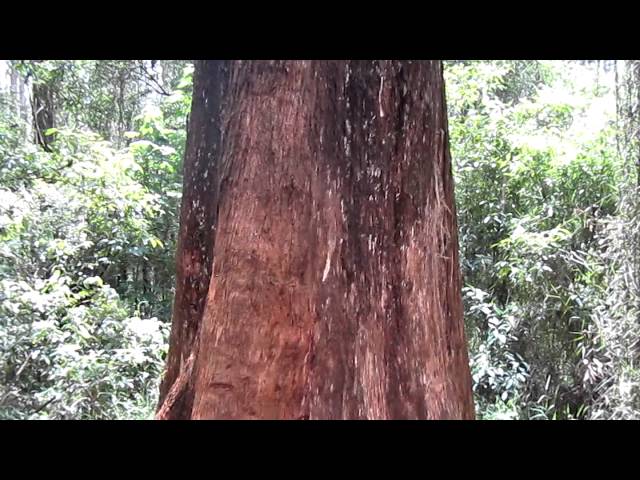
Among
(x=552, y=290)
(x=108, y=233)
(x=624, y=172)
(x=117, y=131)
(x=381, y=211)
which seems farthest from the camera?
(x=117, y=131)

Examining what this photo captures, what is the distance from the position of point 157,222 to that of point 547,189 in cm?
289

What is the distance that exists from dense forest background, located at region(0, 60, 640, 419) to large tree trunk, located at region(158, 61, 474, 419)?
261 cm

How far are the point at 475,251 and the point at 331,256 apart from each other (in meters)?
3.26

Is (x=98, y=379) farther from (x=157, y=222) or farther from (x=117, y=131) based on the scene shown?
(x=117, y=131)

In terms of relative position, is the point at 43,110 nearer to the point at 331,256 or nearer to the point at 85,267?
the point at 85,267

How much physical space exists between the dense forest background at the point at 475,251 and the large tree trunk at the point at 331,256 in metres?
2.61

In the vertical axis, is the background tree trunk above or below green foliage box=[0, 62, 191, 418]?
above

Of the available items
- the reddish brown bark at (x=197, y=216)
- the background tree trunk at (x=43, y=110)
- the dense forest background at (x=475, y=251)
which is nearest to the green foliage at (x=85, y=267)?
the dense forest background at (x=475, y=251)

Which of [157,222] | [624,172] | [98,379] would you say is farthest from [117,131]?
[624,172]

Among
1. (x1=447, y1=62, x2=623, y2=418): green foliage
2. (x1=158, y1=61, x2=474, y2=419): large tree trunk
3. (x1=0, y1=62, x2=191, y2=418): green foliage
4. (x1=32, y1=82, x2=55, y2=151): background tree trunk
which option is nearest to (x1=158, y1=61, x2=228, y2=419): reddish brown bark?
(x1=158, y1=61, x2=474, y2=419): large tree trunk

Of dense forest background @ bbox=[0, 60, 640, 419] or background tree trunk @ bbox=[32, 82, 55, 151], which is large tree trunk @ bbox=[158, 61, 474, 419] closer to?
dense forest background @ bbox=[0, 60, 640, 419]

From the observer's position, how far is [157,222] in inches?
183

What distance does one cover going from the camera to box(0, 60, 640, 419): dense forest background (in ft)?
11.8

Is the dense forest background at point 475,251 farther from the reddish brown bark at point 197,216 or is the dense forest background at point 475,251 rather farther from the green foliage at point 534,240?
the reddish brown bark at point 197,216
